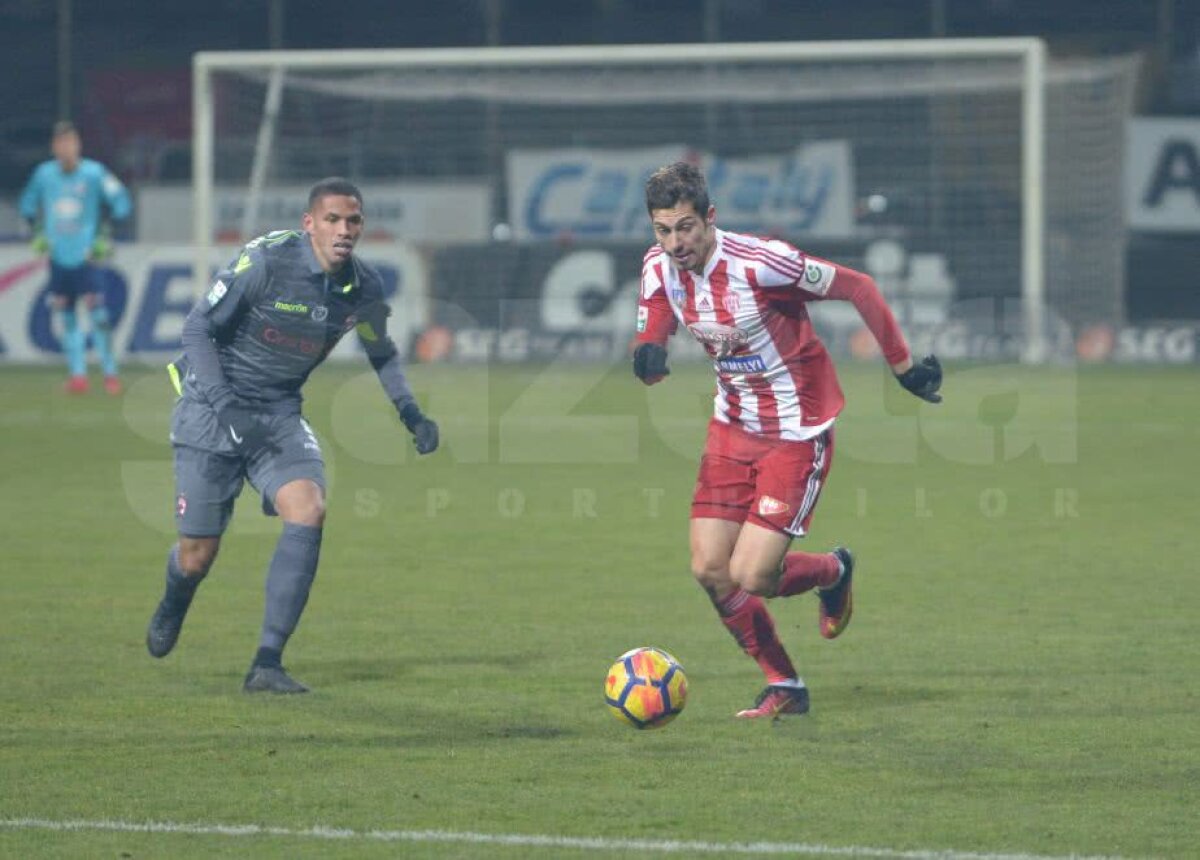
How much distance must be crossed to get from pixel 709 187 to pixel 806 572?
17805mm

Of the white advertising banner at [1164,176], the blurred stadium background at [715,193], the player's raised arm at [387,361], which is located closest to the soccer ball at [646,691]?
the player's raised arm at [387,361]

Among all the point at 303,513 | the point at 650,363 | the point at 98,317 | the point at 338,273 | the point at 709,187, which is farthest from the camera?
the point at 709,187

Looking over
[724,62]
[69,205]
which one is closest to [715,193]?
[724,62]

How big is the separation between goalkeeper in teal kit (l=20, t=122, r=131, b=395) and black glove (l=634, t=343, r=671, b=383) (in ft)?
47.4

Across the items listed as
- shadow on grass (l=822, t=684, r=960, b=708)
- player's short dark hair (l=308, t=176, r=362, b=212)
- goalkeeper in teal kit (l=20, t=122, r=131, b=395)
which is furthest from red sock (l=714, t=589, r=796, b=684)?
goalkeeper in teal kit (l=20, t=122, r=131, b=395)

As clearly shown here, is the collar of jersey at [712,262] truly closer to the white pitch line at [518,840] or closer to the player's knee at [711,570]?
the player's knee at [711,570]

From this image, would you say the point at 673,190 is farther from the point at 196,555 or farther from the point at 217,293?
the point at 196,555

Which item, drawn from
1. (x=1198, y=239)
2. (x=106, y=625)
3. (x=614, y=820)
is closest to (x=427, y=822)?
(x=614, y=820)

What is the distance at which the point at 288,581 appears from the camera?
27.2 feet

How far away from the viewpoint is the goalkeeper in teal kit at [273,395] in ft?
27.0

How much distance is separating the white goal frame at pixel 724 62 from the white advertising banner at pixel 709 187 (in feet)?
5.95

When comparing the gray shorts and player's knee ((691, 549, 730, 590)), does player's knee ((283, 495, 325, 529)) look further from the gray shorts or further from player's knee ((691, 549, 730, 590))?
player's knee ((691, 549, 730, 590))

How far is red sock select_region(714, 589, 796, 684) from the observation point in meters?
7.77

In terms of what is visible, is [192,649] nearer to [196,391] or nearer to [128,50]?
[196,391]
